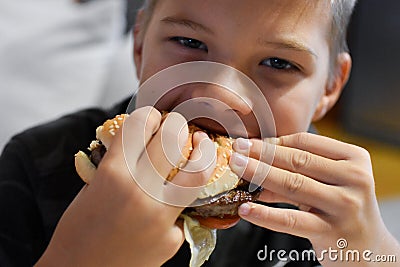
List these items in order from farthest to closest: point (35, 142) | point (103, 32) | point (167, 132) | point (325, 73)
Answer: point (103, 32), point (35, 142), point (325, 73), point (167, 132)

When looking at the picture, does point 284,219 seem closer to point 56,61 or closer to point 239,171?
point 239,171

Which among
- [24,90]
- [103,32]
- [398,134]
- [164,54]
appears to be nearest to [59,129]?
[164,54]

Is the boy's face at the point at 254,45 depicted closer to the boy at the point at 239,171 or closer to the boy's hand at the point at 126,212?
the boy at the point at 239,171

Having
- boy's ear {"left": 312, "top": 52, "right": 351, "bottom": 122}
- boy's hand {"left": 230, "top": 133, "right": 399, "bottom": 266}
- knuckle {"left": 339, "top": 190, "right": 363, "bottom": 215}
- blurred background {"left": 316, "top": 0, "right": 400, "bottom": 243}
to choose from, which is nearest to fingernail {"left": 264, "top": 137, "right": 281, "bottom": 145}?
boy's hand {"left": 230, "top": 133, "right": 399, "bottom": 266}

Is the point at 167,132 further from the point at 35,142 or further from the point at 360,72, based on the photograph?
the point at 360,72

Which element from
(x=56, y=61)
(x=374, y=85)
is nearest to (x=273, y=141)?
(x=56, y=61)

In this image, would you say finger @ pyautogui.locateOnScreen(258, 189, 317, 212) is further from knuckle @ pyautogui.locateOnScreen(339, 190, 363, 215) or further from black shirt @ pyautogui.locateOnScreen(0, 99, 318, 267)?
black shirt @ pyautogui.locateOnScreen(0, 99, 318, 267)
